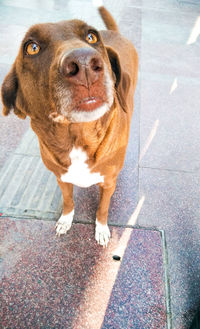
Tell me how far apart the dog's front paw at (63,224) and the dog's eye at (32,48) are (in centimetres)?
154

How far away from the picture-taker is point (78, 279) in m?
2.08

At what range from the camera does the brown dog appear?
1.12 m

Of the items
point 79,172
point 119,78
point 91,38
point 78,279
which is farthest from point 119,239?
point 91,38

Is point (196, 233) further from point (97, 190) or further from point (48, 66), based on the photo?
point (48, 66)

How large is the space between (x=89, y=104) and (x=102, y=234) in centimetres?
147

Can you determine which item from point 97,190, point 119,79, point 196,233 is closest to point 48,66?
point 119,79

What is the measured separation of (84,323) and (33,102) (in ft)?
5.90

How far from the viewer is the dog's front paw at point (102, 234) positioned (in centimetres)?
226

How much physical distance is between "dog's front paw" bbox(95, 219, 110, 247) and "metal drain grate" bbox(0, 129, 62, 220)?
0.49 m

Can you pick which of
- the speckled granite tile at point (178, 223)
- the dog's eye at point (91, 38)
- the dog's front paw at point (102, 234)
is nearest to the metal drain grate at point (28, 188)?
the dog's front paw at point (102, 234)

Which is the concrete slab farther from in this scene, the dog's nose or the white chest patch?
the dog's nose

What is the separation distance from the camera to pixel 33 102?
59.2 inches

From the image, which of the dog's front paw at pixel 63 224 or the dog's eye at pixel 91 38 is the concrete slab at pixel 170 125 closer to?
the dog's front paw at pixel 63 224

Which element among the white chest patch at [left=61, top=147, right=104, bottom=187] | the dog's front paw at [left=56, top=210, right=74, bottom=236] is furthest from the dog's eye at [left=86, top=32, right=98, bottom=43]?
the dog's front paw at [left=56, top=210, right=74, bottom=236]
